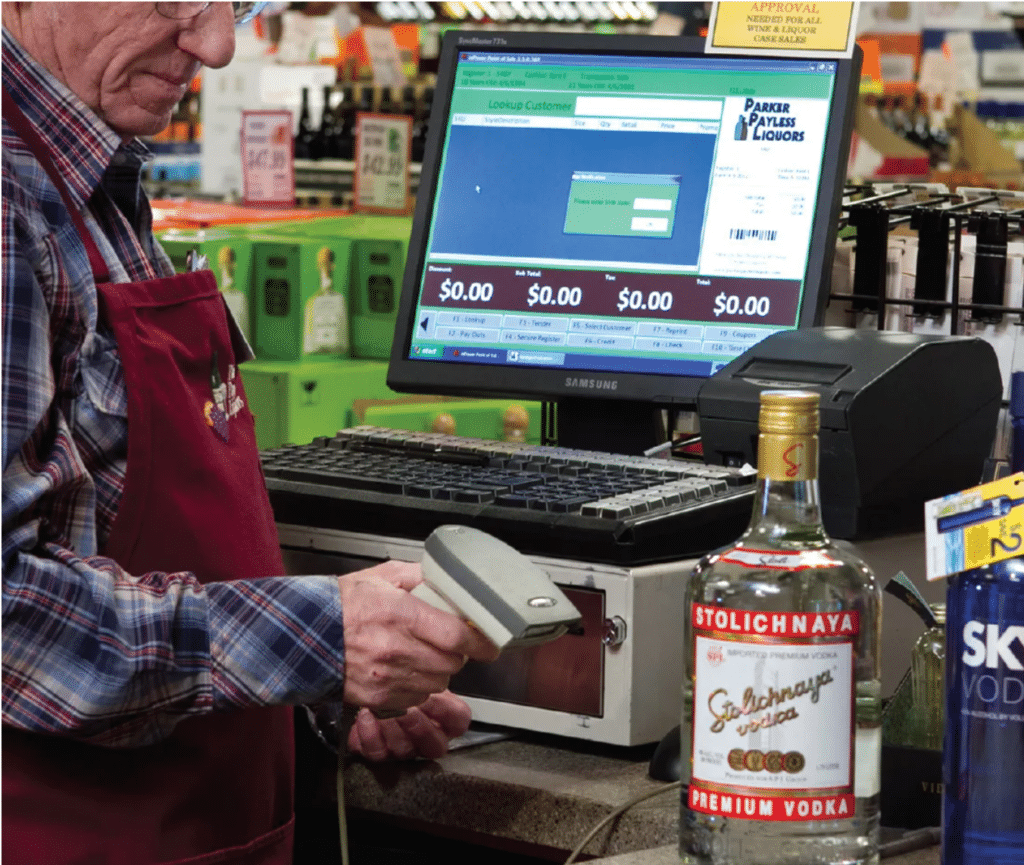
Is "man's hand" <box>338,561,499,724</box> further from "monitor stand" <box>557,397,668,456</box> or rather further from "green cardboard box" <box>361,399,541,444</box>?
"green cardboard box" <box>361,399,541,444</box>

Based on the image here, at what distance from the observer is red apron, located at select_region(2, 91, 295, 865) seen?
1.50 meters

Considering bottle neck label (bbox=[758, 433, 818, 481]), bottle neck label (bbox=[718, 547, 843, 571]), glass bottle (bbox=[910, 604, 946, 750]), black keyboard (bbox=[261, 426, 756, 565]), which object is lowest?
glass bottle (bbox=[910, 604, 946, 750])

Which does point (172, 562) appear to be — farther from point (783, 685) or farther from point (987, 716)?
point (987, 716)

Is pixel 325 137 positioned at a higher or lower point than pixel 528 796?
higher

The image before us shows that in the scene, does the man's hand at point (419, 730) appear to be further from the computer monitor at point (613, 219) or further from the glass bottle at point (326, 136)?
the glass bottle at point (326, 136)

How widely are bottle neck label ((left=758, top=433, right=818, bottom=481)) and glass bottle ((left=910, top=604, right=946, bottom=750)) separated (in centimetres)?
25

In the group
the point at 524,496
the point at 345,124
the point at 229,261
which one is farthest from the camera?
the point at 345,124

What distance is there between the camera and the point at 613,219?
7.04ft

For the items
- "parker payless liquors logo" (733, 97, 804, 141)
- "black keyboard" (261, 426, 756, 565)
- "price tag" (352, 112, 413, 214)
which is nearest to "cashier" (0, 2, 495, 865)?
"black keyboard" (261, 426, 756, 565)

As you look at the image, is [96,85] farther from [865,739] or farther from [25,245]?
[865,739]

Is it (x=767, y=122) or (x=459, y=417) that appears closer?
(x=767, y=122)

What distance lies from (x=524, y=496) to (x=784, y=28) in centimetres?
74

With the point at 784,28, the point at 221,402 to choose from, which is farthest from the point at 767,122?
the point at 221,402

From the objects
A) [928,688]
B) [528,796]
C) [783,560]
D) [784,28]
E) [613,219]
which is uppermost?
[784,28]
